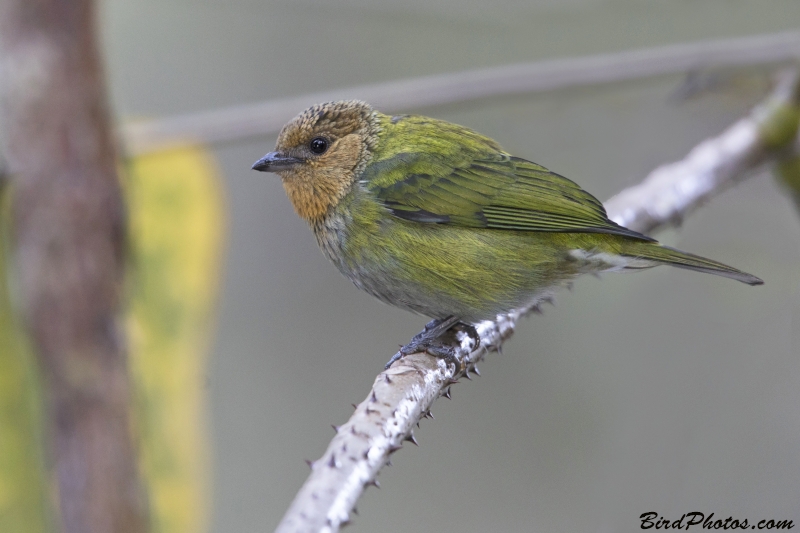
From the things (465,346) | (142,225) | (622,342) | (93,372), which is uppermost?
(622,342)

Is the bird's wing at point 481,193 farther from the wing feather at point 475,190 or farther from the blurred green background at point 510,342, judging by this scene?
the blurred green background at point 510,342

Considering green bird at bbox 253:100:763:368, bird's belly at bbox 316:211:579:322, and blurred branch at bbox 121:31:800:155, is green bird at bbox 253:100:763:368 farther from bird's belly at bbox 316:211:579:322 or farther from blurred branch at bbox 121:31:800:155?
blurred branch at bbox 121:31:800:155

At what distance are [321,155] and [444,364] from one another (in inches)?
50.3

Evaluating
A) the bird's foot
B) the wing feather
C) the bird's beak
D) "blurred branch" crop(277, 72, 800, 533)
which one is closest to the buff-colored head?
the bird's beak

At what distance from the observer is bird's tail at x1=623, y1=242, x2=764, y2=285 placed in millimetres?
3117

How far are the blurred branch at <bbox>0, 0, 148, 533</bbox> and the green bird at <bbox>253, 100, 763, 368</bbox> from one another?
0.91m

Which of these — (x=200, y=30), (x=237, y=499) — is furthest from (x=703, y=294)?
(x=200, y=30)

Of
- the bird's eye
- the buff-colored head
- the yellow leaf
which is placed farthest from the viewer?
the bird's eye

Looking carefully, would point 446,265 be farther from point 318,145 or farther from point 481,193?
point 318,145

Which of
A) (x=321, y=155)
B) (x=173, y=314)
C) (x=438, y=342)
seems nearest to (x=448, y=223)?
(x=438, y=342)

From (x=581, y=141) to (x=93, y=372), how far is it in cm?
368

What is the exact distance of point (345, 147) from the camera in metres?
3.74

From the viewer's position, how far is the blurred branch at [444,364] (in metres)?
1.70

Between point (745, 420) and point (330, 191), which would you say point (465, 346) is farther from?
point (745, 420)
